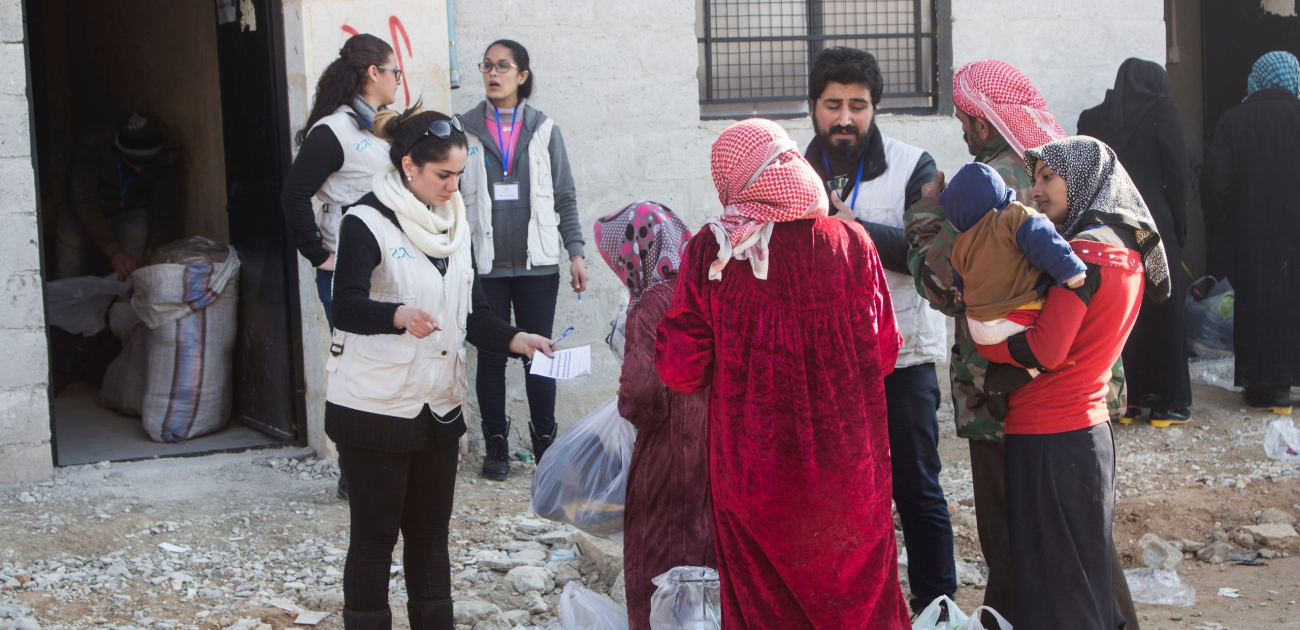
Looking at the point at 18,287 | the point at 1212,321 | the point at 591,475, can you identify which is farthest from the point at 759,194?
the point at 1212,321

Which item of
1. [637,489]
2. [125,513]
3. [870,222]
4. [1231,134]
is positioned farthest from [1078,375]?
[1231,134]

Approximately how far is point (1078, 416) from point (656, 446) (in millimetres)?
1053

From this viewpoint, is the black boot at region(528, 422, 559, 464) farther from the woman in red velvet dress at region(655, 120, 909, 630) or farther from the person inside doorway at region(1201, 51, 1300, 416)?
the person inside doorway at region(1201, 51, 1300, 416)

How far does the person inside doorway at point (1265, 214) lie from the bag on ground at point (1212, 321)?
0.85m

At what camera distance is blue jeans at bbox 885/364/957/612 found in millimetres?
3361

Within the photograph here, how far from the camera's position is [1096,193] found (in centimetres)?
275

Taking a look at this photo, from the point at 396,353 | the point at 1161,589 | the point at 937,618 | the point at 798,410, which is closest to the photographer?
the point at 798,410

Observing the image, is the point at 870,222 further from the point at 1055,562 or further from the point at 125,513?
the point at 125,513

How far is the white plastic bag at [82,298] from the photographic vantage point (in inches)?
265

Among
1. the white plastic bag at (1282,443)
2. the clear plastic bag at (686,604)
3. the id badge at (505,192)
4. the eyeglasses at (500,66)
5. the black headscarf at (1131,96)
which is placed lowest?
the white plastic bag at (1282,443)

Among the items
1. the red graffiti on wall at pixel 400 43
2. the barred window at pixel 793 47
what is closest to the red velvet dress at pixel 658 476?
the red graffiti on wall at pixel 400 43

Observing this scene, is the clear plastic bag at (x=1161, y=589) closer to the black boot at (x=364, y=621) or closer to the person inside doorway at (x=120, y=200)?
the black boot at (x=364, y=621)

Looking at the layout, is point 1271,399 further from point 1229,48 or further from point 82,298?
point 82,298

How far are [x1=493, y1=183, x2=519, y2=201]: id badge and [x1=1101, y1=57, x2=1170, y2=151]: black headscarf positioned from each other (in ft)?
10.5
